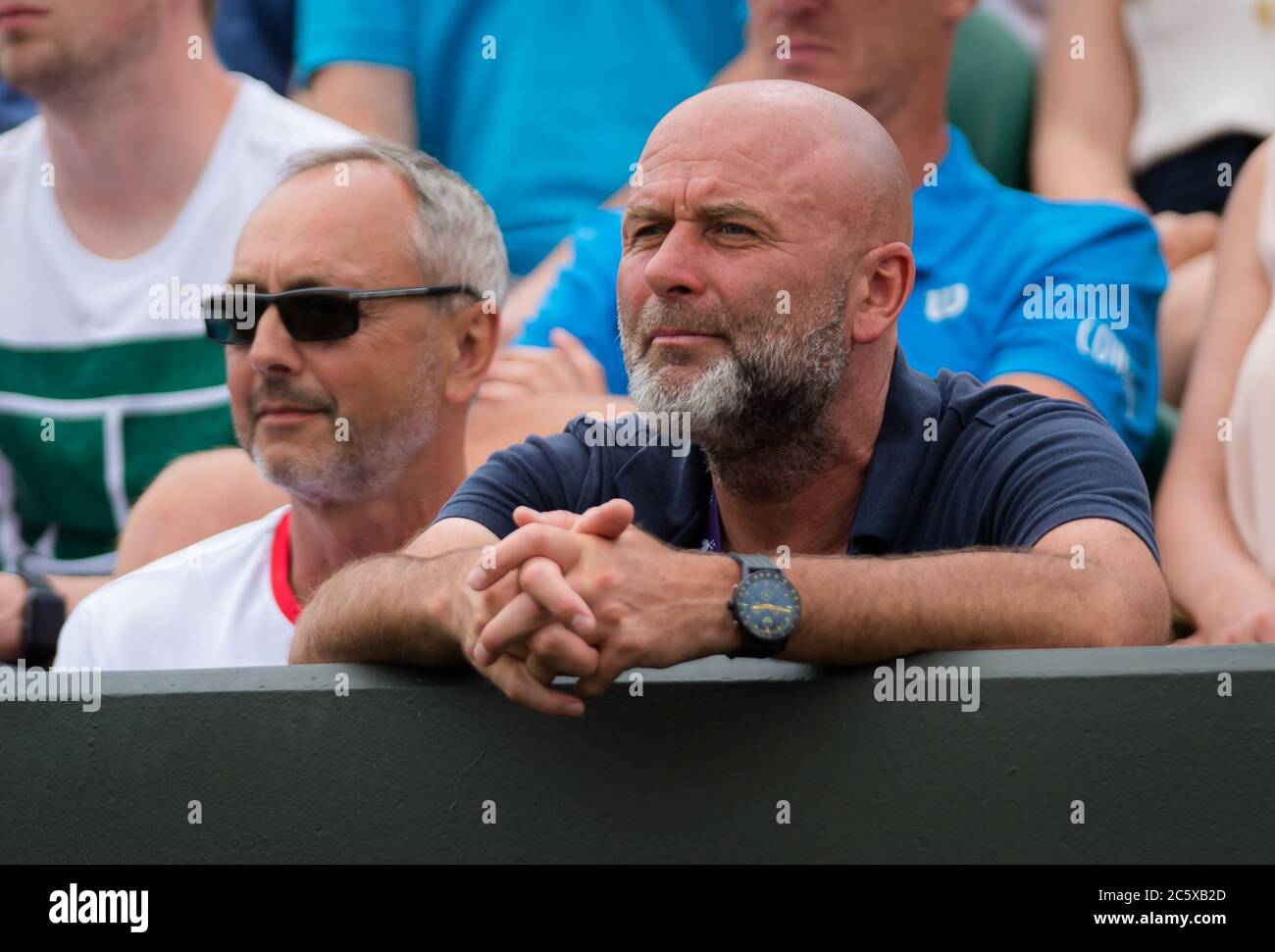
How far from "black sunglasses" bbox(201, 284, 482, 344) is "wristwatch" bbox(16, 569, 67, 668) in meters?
0.52

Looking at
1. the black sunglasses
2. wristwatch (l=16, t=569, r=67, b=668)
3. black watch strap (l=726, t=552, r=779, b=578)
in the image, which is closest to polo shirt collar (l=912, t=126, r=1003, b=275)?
the black sunglasses

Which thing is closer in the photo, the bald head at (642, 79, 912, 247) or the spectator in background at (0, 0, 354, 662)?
the bald head at (642, 79, 912, 247)

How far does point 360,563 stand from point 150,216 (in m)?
1.40

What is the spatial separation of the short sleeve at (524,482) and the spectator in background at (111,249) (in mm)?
935

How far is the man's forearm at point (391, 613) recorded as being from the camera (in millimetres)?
1977

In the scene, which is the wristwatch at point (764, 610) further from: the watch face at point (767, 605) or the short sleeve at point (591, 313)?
the short sleeve at point (591, 313)

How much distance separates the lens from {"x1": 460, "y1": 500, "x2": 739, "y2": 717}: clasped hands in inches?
72.6

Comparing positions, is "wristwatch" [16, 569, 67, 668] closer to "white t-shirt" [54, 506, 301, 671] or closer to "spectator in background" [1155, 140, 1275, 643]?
"white t-shirt" [54, 506, 301, 671]

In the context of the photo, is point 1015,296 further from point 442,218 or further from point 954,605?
point 954,605

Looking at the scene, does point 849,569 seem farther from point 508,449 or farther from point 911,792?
point 508,449

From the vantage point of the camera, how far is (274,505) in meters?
3.00

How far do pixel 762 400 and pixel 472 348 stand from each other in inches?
28.0

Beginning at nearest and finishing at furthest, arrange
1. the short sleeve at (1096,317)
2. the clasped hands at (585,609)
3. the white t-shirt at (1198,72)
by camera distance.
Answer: the clasped hands at (585,609)
the short sleeve at (1096,317)
the white t-shirt at (1198,72)

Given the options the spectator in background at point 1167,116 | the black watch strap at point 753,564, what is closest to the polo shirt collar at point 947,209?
the spectator in background at point 1167,116
